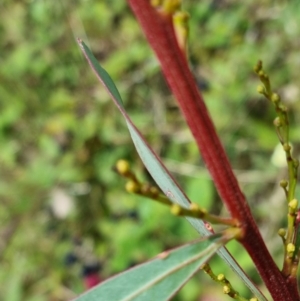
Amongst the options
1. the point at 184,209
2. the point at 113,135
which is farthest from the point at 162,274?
the point at 113,135

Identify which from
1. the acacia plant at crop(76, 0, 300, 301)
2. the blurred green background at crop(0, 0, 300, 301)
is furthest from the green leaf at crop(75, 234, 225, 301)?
the blurred green background at crop(0, 0, 300, 301)

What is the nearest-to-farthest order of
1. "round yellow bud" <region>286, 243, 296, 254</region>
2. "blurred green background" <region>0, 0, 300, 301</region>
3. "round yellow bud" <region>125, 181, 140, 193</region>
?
"round yellow bud" <region>125, 181, 140, 193</region> → "round yellow bud" <region>286, 243, 296, 254</region> → "blurred green background" <region>0, 0, 300, 301</region>

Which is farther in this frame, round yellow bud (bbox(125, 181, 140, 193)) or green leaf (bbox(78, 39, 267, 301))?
green leaf (bbox(78, 39, 267, 301))

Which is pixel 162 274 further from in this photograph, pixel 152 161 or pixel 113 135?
pixel 113 135

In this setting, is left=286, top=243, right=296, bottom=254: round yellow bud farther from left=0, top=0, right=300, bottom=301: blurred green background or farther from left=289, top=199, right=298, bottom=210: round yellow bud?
left=0, top=0, right=300, bottom=301: blurred green background

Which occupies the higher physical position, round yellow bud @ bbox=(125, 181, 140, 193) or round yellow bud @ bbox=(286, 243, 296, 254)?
round yellow bud @ bbox=(125, 181, 140, 193)

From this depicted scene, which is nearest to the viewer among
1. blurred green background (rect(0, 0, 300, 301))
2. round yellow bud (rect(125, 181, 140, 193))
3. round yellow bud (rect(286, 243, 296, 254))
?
round yellow bud (rect(125, 181, 140, 193))

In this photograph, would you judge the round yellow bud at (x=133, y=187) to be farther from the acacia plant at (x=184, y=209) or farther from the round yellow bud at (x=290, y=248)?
the round yellow bud at (x=290, y=248)
